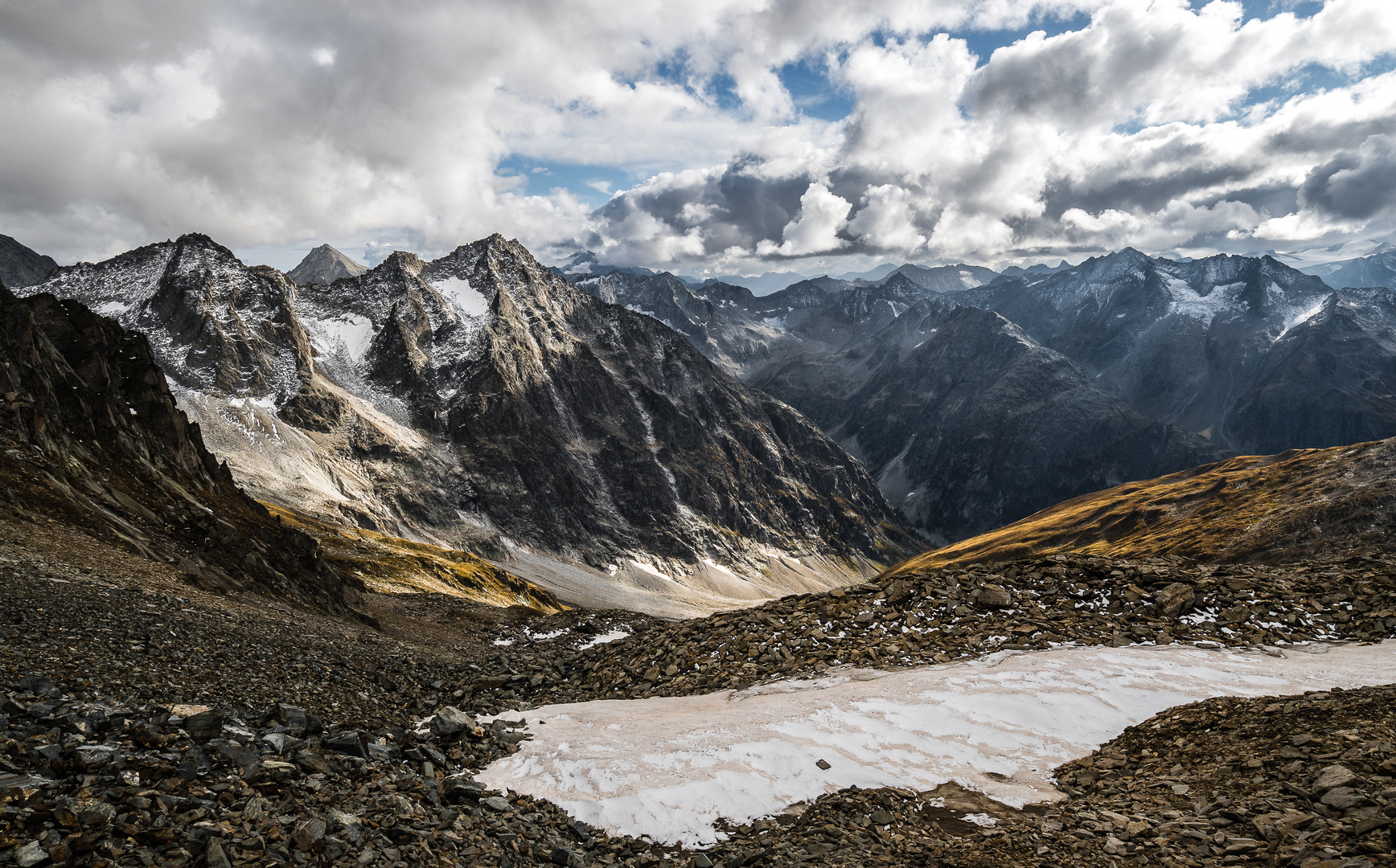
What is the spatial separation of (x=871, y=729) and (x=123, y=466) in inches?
1863

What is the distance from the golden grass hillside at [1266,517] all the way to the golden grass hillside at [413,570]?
6604cm

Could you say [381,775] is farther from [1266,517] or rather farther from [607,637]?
[1266,517]

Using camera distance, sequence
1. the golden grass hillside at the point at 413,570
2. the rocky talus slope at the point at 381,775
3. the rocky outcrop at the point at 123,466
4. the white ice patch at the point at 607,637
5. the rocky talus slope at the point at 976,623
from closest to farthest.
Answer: the rocky talus slope at the point at 381,775 < the rocky talus slope at the point at 976,623 < the rocky outcrop at the point at 123,466 < the white ice patch at the point at 607,637 < the golden grass hillside at the point at 413,570

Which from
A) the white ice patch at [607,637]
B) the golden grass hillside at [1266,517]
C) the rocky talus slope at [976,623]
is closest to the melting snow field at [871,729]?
the rocky talus slope at [976,623]

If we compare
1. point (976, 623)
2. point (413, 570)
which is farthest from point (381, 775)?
point (413, 570)

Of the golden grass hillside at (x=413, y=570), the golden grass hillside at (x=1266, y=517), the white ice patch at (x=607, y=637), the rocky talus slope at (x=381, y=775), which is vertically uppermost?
the golden grass hillside at (x=1266, y=517)

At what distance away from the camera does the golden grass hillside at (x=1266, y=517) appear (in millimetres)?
90250

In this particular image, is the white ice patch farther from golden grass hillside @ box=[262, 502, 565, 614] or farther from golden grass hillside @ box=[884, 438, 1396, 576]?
golden grass hillside @ box=[262, 502, 565, 614]

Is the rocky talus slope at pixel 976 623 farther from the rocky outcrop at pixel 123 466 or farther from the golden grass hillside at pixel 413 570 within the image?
the golden grass hillside at pixel 413 570

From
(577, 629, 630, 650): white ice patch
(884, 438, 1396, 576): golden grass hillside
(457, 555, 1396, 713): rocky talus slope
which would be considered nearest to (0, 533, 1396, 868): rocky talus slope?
(457, 555, 1396, 713): rocky talus slope

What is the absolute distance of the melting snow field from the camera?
1462 cm

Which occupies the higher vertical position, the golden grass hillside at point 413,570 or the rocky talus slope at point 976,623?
the rocky talus slope at point 976,623

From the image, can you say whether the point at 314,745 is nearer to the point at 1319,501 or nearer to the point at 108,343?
the point at 108,343

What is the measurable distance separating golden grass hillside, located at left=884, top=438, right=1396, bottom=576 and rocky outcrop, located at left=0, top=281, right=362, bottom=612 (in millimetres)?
46111
